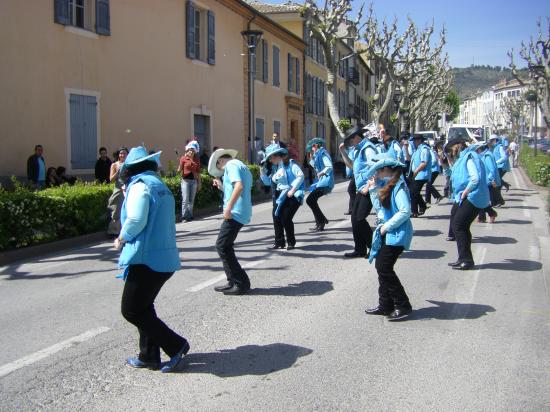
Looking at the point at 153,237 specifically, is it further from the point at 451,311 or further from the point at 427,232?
the point at 427,232

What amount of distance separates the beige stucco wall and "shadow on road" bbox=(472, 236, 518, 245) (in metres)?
9.52

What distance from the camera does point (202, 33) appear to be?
71.1ft

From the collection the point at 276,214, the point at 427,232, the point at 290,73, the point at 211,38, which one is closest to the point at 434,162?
the point at 427,232

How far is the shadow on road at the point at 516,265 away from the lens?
26.7 feet

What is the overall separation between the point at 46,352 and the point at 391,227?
122 inches

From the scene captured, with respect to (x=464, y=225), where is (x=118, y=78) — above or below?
above

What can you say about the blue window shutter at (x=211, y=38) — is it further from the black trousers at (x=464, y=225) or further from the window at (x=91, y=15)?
the black trousers at (x=464, y=225)

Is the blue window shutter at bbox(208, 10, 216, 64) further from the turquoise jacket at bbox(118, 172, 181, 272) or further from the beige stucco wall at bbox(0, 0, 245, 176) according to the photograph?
the turquoise jacket at bbox(118, 172, 181, 272)

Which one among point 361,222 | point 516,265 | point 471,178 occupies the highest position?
point 471,178

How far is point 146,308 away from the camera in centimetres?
430

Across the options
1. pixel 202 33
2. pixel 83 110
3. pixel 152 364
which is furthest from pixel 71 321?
pixel 202 33

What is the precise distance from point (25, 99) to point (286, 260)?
790 cm

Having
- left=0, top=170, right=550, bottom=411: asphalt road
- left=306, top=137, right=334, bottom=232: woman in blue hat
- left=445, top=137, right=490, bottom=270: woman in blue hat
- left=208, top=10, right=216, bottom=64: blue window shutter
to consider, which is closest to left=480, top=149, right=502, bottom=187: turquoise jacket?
left=0, top=170, right=550, bottom=411: asphalt road

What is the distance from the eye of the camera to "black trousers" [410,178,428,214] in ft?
41.7
